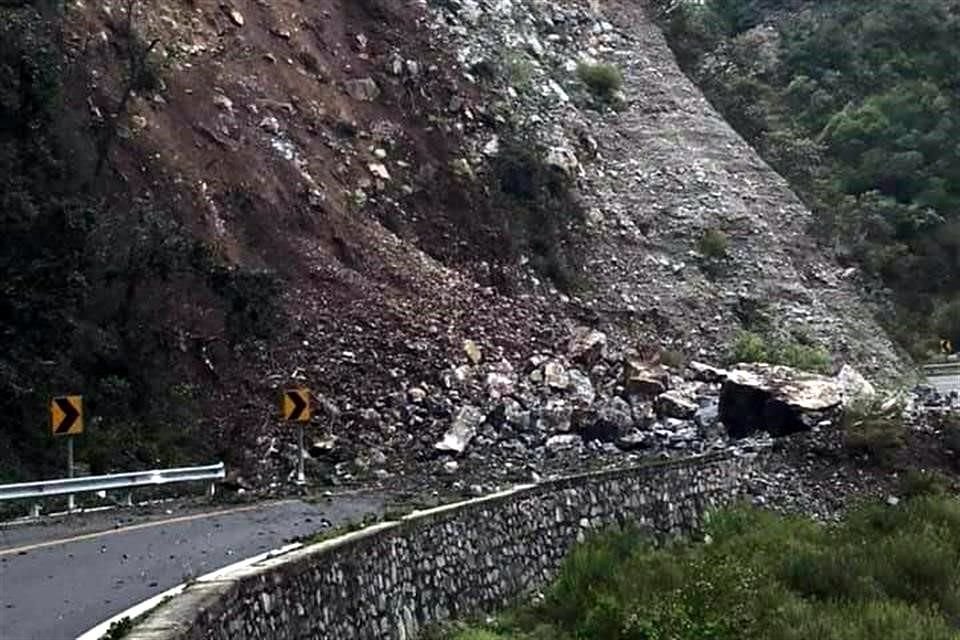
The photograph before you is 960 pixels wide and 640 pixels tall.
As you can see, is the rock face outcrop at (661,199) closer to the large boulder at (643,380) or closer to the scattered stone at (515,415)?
the large boulder at (643,380)

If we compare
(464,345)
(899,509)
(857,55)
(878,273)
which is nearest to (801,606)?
(899,509)

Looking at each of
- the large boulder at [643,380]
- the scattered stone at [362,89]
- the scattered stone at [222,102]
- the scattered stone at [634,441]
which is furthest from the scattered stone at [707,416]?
the scattered stone at [222,102]

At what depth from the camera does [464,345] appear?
995 inches

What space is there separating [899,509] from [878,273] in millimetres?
20649

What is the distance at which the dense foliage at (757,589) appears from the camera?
45.3 feet

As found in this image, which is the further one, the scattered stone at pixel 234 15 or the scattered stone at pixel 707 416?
the scattered stone at pixel 234 15

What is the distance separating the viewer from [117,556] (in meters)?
12.4

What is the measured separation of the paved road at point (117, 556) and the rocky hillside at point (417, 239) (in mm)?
4024

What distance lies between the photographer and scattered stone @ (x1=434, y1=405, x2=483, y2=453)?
22.5 metres

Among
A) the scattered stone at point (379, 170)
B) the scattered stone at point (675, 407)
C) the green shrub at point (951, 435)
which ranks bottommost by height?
the green shrub at point (951, 435)

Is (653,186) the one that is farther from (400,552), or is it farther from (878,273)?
(400,552)

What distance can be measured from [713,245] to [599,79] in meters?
6.96

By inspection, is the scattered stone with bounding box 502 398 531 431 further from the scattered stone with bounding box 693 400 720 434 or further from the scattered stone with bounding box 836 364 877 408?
the scattered stone with bounding box 836 364 877 408

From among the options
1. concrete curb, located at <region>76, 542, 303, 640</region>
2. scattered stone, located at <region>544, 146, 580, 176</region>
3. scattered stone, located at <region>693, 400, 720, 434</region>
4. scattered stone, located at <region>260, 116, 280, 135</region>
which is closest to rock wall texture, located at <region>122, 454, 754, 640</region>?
concrete curb, located at <region>76, 542, 303, 640</region>
